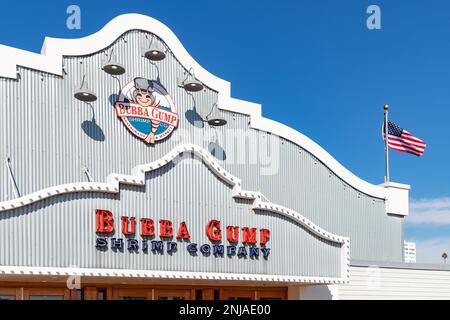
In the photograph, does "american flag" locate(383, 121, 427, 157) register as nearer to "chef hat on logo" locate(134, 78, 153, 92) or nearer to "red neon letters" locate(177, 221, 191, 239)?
"chef hat on logo" locate(134, 78, 153, 92)

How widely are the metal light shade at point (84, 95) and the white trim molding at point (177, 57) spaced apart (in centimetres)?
133

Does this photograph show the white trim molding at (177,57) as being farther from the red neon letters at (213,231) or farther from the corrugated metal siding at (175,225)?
the red neon letters at (213,231)

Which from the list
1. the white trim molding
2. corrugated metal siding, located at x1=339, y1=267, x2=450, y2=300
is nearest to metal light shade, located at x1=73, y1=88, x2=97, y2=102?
the white trim molding

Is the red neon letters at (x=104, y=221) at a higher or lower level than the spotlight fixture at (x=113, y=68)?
lower

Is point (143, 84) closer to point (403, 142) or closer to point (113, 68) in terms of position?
point (113, 68)

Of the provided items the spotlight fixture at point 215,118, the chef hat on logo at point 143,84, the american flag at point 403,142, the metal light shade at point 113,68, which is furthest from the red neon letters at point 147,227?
the american flag at point 403,142

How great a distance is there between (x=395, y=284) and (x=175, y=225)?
14.3 meters

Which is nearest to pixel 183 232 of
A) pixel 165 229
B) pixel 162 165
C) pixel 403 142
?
pixel 165 229

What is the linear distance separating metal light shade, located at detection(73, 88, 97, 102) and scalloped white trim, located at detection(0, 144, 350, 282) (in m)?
3.85

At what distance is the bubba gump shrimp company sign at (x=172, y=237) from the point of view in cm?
1861

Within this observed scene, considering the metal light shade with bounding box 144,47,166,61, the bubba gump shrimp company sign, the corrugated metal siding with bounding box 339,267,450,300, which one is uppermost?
the metal light shade with bounding box 144,47,166,61

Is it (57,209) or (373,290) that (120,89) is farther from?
(373,290)

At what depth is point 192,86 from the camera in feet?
82.6

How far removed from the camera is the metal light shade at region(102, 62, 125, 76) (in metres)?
22.0
